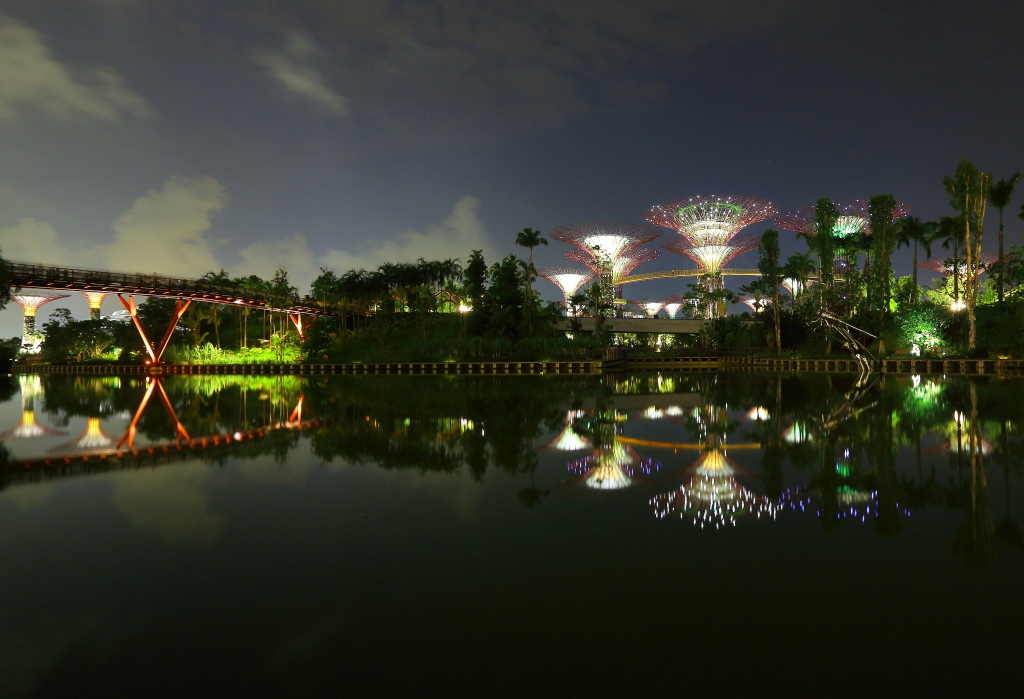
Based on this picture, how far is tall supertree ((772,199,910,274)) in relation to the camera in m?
56.4

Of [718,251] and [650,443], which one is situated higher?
[718,251]

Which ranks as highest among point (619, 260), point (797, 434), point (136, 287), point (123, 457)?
point (619, 260)

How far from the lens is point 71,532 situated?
244 inches

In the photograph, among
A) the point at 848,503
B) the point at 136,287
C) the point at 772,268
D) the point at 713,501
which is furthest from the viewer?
the point at 772,268

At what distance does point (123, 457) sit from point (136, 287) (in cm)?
3640

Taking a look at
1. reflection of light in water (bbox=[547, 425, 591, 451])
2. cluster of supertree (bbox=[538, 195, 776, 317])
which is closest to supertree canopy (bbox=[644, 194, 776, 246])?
cluster of supertree (bbox=[538, 195, 776, 317])

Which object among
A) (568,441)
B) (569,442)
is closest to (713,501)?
(569,442)

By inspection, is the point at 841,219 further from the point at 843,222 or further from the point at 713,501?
the point at 713,501

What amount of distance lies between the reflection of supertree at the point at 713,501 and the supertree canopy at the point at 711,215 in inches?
2175

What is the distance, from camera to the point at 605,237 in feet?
210

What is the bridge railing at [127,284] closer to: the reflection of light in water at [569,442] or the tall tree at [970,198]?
the reflection of light in water at [569,442]

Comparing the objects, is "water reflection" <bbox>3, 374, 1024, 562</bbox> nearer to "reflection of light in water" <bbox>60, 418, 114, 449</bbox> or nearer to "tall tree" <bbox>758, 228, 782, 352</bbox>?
"reflection of light in water" <bbox>60, 418, 114, 449</bbox>

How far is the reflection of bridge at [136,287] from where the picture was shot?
35306 mm

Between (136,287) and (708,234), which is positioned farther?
(708,234)
